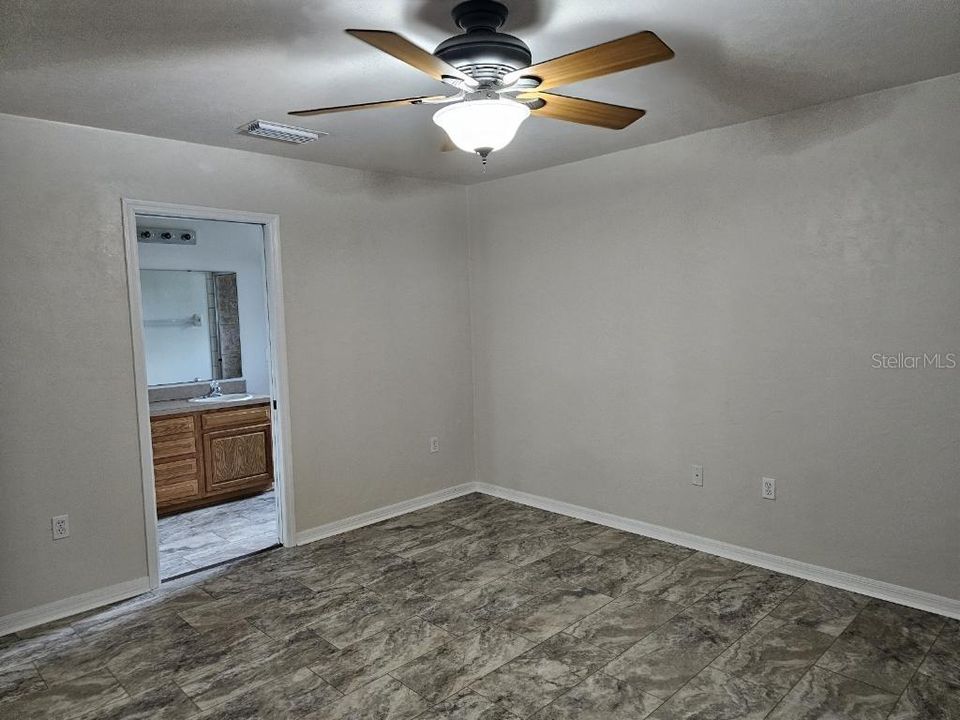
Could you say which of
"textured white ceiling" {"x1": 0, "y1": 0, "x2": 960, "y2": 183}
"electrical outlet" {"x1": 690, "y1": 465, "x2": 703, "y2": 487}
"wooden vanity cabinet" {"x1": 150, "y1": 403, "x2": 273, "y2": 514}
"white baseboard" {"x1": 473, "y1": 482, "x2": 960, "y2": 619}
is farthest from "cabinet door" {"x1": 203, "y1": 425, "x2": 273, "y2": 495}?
"electrical outlet" {"x1": 690, "y1": 465, "x2": 703, "y2": 487}

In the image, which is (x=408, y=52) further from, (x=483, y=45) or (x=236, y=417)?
(x=236, y=417)

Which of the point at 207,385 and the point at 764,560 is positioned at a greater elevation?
the point at 207,385

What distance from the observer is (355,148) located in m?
3.77

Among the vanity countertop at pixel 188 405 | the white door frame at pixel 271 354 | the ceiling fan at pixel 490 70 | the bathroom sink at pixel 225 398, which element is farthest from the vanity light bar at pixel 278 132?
the bathroom sink at pixel 225 398

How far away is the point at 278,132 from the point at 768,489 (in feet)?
10.7

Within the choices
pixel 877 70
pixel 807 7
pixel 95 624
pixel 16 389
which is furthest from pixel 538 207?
pixel 95 624

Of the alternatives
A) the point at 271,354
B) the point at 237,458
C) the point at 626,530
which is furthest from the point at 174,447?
the point at 626,530

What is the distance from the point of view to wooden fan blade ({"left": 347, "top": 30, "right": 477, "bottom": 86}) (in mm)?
1668

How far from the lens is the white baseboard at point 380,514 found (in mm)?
4234

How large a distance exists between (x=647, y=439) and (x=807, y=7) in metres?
2.59

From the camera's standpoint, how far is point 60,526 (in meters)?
3.23

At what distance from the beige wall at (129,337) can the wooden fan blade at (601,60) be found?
2.35 m

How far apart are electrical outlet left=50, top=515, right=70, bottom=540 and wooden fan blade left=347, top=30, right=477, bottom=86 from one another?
2.86 meters

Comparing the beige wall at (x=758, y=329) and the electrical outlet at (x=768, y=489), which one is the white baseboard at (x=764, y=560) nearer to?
the beige wall at (x=758, y=329)
